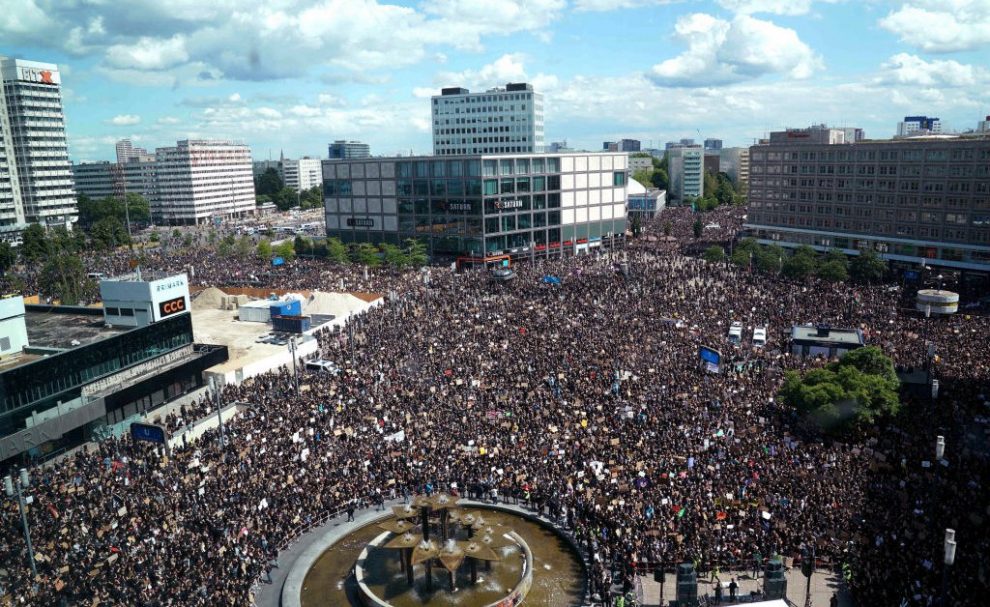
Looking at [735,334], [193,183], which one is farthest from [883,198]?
[193,183]

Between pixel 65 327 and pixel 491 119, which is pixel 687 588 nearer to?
pixel 65 327

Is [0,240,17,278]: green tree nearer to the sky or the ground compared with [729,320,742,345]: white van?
nearer to the sky

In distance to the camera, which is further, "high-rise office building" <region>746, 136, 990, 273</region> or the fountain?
"high-rise office building" <region>746, 136, 990, 273</region>

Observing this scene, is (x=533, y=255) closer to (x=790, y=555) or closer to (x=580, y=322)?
(x=580, y=322)

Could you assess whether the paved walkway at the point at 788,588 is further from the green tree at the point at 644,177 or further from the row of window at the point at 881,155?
the green tree at the point at 644,177

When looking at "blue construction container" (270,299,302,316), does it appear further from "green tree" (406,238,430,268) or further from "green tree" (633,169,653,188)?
"green tree" (633,169,653,188)

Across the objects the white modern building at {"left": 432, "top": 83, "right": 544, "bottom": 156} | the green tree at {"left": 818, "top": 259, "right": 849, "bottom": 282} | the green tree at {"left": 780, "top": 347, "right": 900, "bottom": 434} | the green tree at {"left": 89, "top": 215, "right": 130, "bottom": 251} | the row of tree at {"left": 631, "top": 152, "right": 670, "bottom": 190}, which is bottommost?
the green tree at {"left": 780, "top": 347, "right": 900, "bottom": 434}

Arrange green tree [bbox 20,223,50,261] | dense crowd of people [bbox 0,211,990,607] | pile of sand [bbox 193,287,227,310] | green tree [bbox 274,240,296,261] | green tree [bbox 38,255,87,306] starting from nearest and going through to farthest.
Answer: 1. dense crowd of people [bbox 0,211,990,607]
2. pile of sand [bbox 193,287,227,310]
3. green tree [bbox 38,255,87,306]
4. green tree [bbox 274,240,296,261]
5. green tree [bbox 20,223,50,261]

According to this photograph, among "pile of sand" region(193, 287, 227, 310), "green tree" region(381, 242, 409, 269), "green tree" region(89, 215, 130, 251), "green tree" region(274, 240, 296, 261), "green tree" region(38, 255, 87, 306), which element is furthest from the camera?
"green tree" region(89, 215, 130, 251)

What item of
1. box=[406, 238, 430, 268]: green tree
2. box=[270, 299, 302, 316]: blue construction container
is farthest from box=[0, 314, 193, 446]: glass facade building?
box=[406, 238, 430, 268]: green tree
